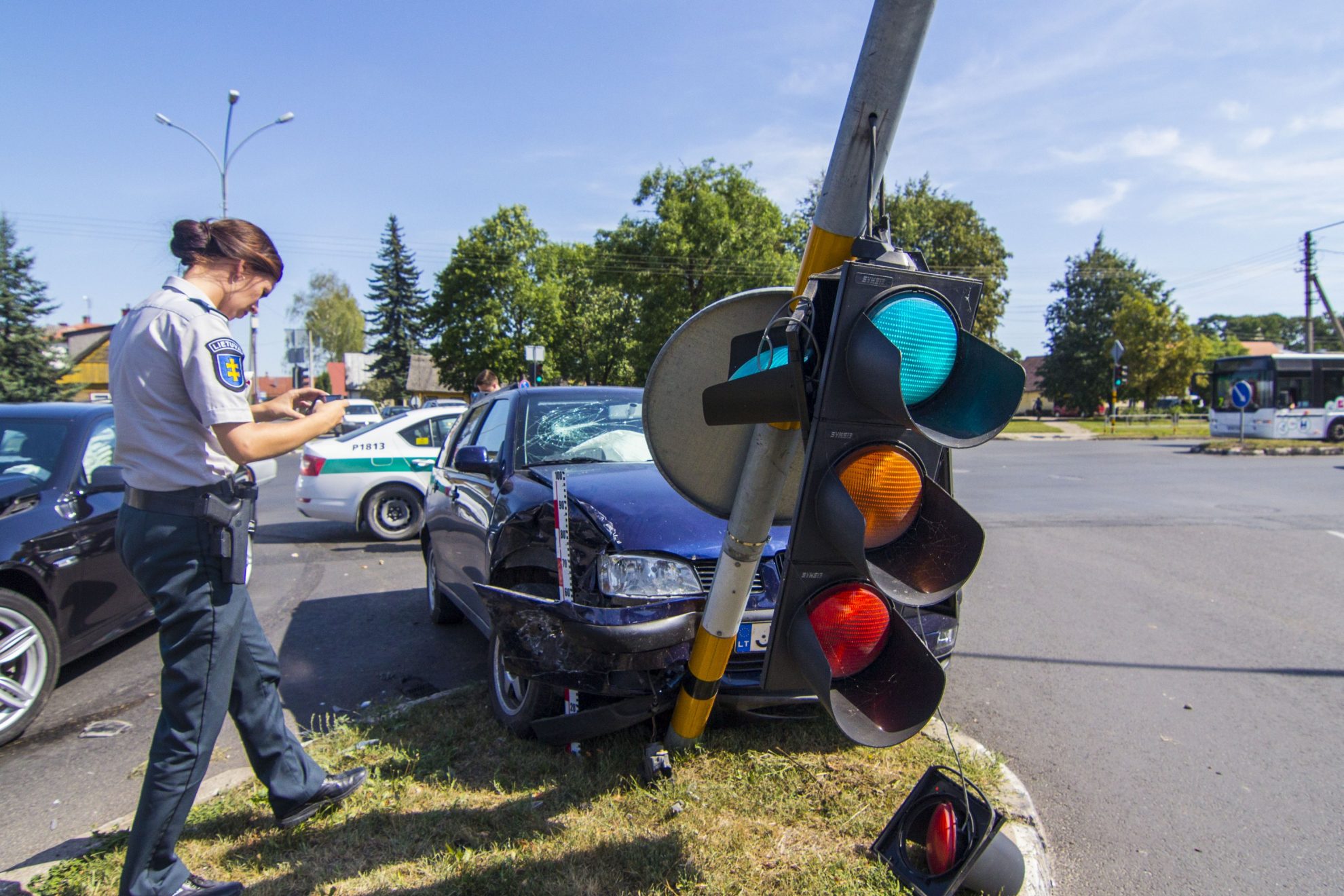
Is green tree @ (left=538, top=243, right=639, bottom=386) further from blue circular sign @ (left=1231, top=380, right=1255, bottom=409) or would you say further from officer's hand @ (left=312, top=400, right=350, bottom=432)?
officer's hand @ (left=312, top=400, right=350, bottom=432)

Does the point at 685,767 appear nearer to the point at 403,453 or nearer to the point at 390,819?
the point at 390,819

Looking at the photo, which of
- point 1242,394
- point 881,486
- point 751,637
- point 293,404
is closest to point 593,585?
point 751,637

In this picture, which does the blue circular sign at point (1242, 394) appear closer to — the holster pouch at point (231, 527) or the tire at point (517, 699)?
the tire at point (517, 699)

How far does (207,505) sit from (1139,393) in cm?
6197

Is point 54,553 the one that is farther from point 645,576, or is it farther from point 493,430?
point 645,576

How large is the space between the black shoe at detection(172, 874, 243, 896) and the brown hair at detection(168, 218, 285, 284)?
1.92m

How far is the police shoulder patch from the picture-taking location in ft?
8.18

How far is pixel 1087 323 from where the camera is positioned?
66000 mm

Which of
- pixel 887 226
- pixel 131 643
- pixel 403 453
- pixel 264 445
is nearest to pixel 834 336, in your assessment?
pixel 887 226

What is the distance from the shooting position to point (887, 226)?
6.83 feet

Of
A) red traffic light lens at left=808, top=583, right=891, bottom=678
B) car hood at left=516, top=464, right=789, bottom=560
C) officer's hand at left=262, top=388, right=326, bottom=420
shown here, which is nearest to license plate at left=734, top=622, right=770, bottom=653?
car hood at left=516, top=464, right=789, bottom=560

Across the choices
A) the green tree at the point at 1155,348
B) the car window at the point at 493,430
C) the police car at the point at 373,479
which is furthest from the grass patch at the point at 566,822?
the green tree at the point at 1155,348

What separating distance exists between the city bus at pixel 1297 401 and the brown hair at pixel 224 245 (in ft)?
100

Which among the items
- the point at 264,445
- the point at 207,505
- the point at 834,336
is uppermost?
the point at 834,336
